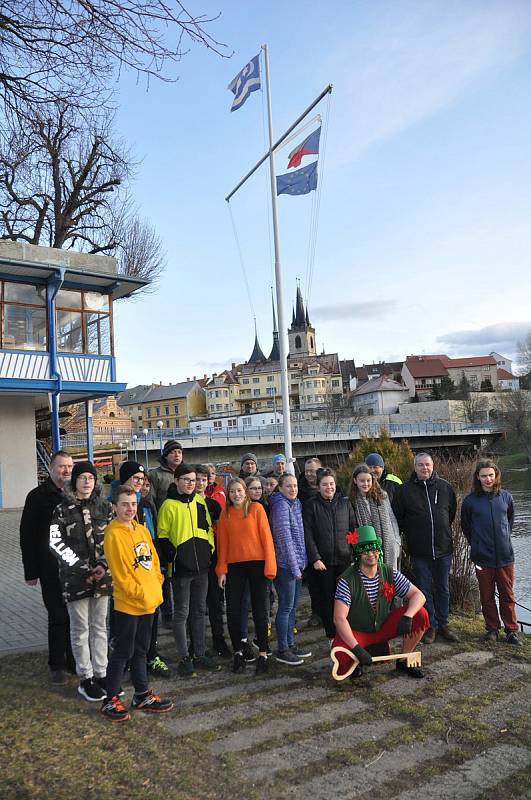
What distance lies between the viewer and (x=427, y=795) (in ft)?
10.6

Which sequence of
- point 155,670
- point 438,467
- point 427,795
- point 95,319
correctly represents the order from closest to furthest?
point 427,795, point 155,670, point 438,467, point 95,319

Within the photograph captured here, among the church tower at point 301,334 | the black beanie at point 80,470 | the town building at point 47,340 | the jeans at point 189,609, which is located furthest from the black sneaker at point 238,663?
the church tower at point 301,334

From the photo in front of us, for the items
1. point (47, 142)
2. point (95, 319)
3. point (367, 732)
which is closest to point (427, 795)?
point (367, 732)

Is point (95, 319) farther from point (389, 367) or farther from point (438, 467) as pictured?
point (389, 367)

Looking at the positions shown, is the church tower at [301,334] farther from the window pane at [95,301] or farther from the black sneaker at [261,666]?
the black sneaker at [261,666]

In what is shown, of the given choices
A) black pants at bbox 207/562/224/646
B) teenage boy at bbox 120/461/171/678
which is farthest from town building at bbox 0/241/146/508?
black pants at bbox 207/562/224/646

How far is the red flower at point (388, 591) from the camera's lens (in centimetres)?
505

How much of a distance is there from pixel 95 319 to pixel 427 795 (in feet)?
64.8

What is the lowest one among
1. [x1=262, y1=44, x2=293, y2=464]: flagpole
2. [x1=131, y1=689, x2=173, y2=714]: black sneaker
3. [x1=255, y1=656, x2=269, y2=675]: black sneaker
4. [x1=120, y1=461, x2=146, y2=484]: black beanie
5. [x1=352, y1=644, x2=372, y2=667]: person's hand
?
[x1=255, y1=656, x2=269, y2=675]: black sneaker

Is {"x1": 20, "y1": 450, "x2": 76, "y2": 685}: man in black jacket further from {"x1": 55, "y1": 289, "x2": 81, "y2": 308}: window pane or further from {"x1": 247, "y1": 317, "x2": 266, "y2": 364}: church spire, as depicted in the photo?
{"x1": 247, "y1": 317, "x2": 266, "y2": 364}: church spire

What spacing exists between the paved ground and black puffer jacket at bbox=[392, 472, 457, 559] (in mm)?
958

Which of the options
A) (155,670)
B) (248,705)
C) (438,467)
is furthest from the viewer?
A: (438,467)

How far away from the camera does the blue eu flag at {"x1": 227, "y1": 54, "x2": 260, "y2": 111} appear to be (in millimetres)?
14211

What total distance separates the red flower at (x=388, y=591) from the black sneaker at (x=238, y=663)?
1.33 meters
